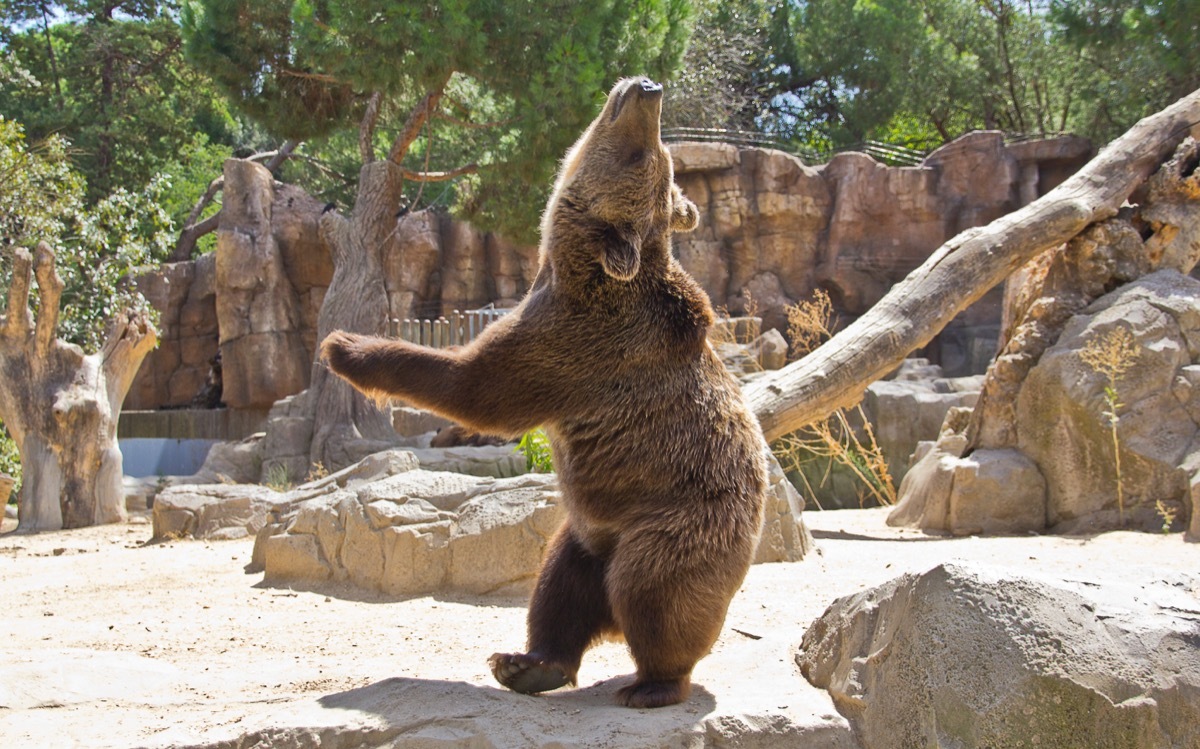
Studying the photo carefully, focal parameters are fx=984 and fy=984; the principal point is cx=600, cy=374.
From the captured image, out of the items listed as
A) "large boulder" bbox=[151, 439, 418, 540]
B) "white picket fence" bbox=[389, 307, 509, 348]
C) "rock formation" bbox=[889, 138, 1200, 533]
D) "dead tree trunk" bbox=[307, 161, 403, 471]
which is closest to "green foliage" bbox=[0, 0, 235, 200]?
"white picket fence" bbox=[389, 307, 509, 348]

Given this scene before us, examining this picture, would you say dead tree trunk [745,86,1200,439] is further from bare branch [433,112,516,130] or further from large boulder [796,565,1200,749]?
bare branch [433,112,516,130]

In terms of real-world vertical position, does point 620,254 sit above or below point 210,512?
above

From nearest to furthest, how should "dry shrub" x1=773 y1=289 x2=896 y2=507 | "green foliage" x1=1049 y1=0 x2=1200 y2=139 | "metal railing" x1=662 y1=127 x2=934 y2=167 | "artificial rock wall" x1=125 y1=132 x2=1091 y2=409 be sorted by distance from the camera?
1. "dry shrub" x1=773 y1=289 x2=896 y2=507
2. "green foliage" x1=1049 y1=0 x2=1200 y2=139
3. "artificial rock wall" x1=125 y1=132 x2=1091 y2=409
4. "metal railing" x1=662 y1=127 x2=934 y2=167

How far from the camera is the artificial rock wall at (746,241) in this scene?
65.2 feet

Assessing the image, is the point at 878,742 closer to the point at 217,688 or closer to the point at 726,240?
the point at 217,688

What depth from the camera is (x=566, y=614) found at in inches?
137

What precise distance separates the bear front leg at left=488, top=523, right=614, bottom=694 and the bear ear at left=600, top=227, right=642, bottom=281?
98cm

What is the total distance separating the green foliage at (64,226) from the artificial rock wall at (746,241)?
24.7 feet

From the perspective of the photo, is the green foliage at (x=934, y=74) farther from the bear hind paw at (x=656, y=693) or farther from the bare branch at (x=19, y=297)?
the bear hind paw at (x=656, y=693)

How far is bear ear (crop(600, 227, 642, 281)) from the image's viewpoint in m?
3.44

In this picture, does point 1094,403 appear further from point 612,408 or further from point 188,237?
point 188,237

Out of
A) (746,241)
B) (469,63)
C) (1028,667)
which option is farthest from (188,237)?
(1028,667)

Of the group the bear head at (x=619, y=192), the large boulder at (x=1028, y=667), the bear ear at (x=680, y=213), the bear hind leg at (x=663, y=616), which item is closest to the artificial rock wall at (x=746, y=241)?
the bear ear at (x=680, y=213)

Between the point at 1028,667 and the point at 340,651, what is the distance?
2.97 metres
